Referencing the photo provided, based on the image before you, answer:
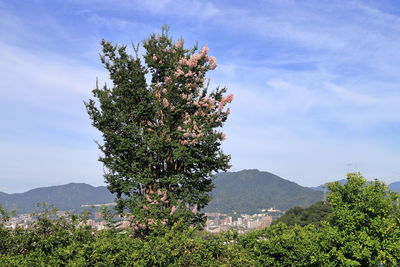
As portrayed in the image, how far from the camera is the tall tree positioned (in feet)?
43.2

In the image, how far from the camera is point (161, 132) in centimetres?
1366

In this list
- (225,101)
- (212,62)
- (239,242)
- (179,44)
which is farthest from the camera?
(179,44)

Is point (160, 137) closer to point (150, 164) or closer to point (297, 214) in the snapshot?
point (150, 164)

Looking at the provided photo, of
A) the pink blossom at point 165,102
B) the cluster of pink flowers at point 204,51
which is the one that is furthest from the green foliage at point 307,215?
the pink blossom at point 165,102

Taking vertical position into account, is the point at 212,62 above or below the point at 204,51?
below

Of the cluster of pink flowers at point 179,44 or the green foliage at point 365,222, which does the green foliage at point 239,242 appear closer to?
the green foliage at point 365,222

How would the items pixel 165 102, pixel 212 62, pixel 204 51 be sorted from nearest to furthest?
pixel 165 102, pixel 204 51, pixel 212 62

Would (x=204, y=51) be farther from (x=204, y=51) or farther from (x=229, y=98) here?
(x=229, y=98)

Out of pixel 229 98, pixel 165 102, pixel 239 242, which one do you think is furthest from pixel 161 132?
pixel 239 242

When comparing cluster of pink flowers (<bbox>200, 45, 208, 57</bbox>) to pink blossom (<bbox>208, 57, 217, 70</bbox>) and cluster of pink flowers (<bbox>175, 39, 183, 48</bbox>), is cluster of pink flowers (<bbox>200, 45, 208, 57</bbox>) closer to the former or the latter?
pink blossom (<bbox>208, 57, 217, 70</bbox>)

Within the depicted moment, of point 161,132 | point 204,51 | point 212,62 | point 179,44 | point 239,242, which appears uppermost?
point 179,44

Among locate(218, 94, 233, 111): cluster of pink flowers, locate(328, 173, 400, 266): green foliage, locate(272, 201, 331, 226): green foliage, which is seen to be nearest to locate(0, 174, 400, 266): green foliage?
locate(328, 173, 400, 266): green foliage

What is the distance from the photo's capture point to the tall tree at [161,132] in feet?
43.2

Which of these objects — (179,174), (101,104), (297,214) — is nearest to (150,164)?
(179,174)
